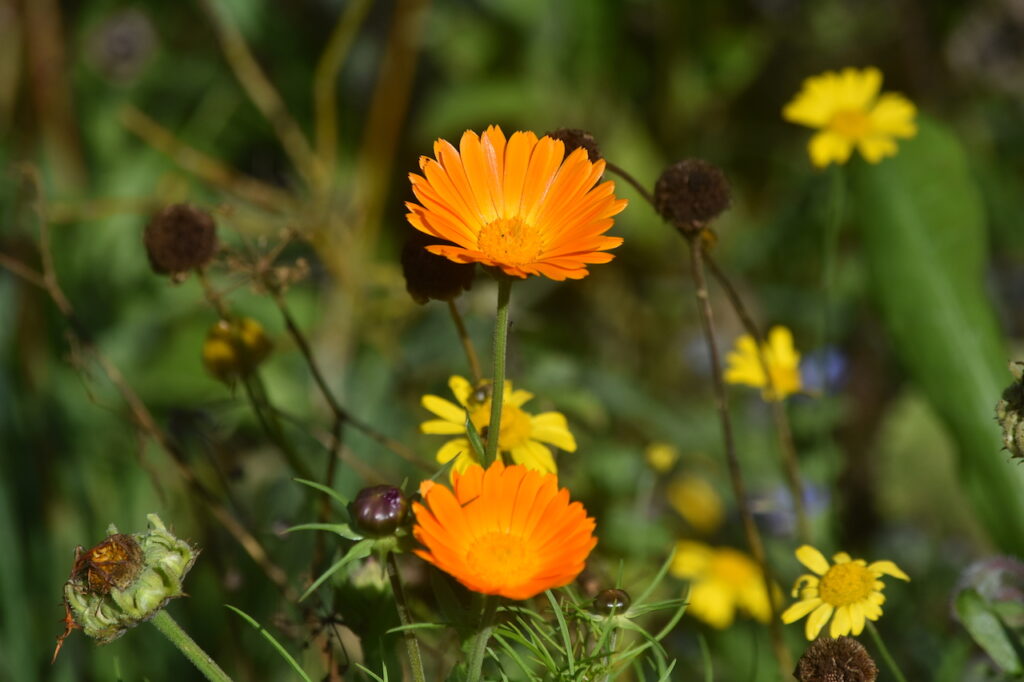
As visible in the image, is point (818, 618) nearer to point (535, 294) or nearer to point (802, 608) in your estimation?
point (802, 608)

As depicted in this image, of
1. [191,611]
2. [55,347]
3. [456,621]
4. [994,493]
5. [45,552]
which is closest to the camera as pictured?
[456,621]

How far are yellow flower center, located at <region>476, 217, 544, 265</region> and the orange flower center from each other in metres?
0.15

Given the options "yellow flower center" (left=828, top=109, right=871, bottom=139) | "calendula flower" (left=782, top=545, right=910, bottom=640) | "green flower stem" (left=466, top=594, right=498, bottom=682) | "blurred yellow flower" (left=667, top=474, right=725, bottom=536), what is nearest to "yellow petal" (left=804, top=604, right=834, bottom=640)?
"calendula flower" (left=782, top=545, right=910, bottom=640)

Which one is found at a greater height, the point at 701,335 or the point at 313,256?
the point at 701,335

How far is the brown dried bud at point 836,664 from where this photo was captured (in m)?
0.59

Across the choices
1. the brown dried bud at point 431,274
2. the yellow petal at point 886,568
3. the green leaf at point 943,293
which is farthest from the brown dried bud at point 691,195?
the green leaf at point 943,293

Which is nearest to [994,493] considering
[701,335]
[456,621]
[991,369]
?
[991,369]

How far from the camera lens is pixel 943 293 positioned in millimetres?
1159

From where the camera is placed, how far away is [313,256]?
1.93m

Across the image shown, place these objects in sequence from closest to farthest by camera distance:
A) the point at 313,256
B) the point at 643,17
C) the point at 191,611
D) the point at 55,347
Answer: the point at 191,611
the point at 55,347
the point at 313,256
the point at 643,17

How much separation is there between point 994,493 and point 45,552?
1.10 metres

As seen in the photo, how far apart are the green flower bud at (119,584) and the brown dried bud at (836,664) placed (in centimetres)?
35

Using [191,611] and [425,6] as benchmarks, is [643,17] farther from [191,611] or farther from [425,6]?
[191,611]

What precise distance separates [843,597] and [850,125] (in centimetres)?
49
